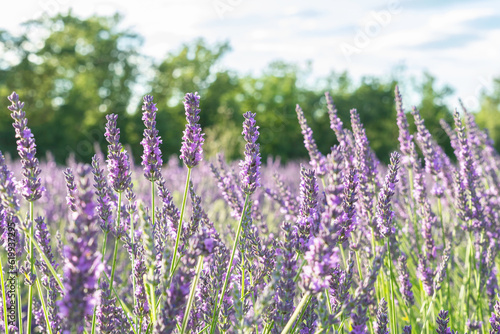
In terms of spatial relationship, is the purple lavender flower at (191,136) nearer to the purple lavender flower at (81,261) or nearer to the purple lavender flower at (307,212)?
the purple lavender flower at (307,212)

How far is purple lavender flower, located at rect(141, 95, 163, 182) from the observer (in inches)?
67.7

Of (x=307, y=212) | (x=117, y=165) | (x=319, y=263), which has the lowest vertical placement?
(x=319, y=263)

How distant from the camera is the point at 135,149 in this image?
22.3 metres

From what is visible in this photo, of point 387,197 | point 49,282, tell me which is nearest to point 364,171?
point 387,197

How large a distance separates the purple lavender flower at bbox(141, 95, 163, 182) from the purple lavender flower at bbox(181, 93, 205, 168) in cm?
10

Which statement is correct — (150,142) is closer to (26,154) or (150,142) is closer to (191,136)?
A: (191,136)

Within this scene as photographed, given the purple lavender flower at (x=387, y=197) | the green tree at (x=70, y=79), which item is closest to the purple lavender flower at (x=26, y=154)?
the purple lavender flower at (x=387, y=197)

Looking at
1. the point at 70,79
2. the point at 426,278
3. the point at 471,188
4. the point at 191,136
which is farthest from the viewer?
the point at 70,79

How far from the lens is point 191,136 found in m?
1.73

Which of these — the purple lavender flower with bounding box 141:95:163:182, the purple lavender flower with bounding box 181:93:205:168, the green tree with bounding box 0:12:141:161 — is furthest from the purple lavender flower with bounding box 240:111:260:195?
the green tree with bounding box 0:12:141:161

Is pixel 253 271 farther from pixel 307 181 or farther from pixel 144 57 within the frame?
pixel 144 57

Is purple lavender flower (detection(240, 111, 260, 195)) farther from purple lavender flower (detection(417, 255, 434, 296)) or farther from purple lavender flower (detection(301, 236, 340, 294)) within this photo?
purple lavender flower (detection(417, 255, 434, 296))

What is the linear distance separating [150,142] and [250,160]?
0.36 meters

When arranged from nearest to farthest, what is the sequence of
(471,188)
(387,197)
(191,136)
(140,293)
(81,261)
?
(81,261), (140,293), (191,136), (387,197), (471,188)
